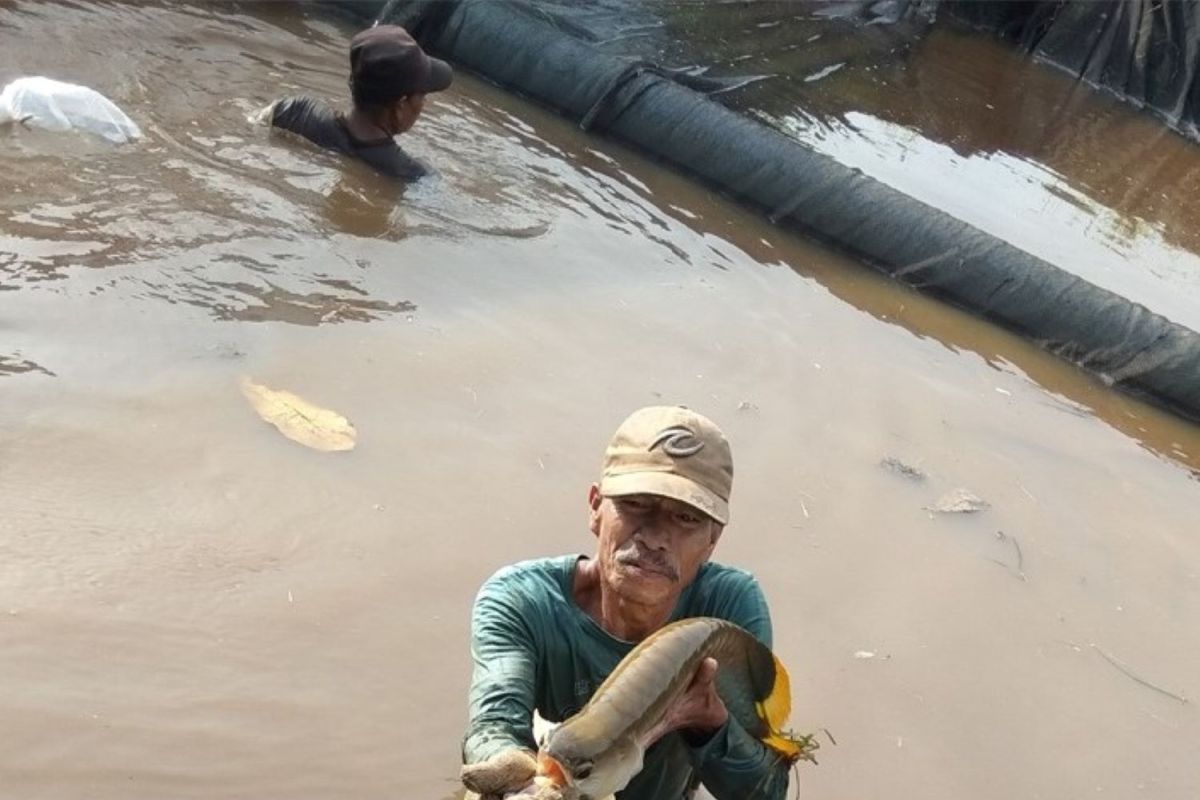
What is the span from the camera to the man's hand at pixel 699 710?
241 centimetres

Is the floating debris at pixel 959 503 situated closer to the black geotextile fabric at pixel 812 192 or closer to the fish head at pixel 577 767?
the black geotextile fabric at pixel 812 192

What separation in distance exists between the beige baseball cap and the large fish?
228mm

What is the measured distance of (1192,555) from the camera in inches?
199

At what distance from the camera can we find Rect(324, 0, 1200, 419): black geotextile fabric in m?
6.69

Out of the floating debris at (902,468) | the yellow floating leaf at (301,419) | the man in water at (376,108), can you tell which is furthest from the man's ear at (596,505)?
the man in water at (376,108)

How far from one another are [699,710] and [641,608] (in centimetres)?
22

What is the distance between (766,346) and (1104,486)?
4.69ft

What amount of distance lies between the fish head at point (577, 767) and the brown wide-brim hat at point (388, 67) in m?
4.76

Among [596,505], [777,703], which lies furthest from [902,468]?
[596,505]

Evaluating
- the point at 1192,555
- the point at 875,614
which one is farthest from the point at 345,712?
the point at 1192,555

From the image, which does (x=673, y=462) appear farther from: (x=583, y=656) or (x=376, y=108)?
(x=376, y=108)

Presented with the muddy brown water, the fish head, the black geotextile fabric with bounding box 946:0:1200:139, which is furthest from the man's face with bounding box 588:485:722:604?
the black geotextile fabric with bounding box 946:0:1200:139

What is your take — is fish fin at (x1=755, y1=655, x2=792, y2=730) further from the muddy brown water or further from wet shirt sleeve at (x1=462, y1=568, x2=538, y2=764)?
the muddy brown water

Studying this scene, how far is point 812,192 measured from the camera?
24.0ft
